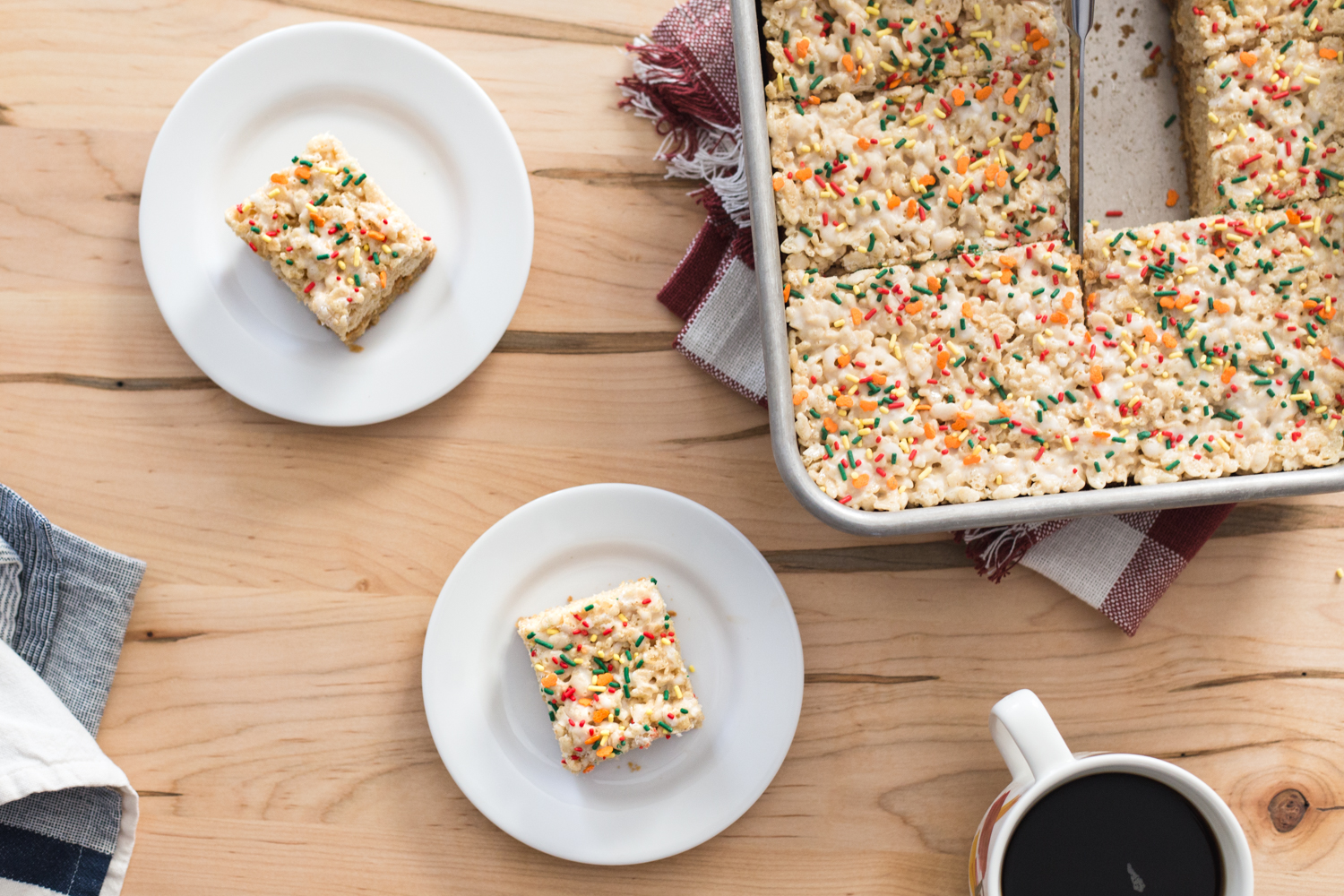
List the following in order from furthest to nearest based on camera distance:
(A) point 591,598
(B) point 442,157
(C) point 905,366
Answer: (B) point 442,157
(A) point 591,598
(C) point 905,366

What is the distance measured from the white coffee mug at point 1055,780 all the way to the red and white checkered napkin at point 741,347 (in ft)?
1.26

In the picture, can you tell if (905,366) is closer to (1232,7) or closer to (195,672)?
(1232,7)

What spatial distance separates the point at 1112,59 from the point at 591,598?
1.75 m

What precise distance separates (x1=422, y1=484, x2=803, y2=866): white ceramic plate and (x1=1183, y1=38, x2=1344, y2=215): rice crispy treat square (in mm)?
1331

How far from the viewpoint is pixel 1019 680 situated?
6.66 feet

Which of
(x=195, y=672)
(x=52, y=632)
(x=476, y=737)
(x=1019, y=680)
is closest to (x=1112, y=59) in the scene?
(x=1019, y=680)

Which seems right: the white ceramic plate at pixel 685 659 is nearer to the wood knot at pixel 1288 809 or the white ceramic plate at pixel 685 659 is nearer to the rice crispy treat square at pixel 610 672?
the rice crispy treat square at pixel 610 672

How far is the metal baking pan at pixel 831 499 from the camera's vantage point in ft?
5.24

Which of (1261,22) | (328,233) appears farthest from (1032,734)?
(328,233)

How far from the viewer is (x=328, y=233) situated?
1.82 metres

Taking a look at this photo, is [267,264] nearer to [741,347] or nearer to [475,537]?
[475,537]

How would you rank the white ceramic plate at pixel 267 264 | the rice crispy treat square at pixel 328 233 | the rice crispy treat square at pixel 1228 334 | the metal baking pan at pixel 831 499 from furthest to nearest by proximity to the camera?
1. the white ceramic plate at pixel 267 264
2. the rice crispy treat square at pixel 328 233
3. the rice crispy treat square at pixel 1228 334
4. the metal baking pan at pixel 831 499

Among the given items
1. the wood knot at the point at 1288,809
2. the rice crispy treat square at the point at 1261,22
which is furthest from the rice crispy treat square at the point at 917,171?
the wood knot at the point at 1288,809

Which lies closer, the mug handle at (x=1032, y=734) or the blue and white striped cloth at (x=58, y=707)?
the mug handle at (x=1032, y=734)
